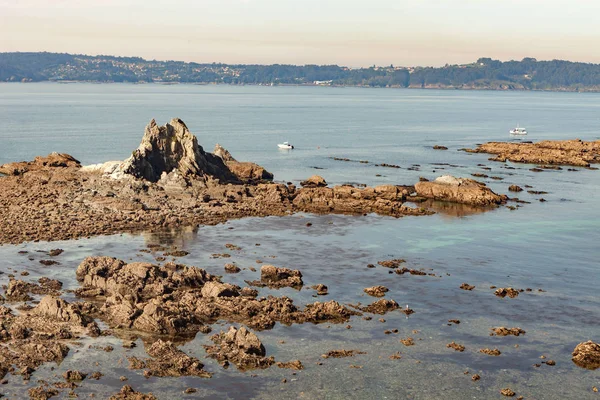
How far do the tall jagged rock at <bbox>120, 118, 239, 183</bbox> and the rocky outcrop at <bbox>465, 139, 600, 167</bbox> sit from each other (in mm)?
63912

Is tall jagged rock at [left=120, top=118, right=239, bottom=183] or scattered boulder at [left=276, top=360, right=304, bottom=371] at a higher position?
tall jagged rock at [left=120, top=118, right=239, bottom=183]

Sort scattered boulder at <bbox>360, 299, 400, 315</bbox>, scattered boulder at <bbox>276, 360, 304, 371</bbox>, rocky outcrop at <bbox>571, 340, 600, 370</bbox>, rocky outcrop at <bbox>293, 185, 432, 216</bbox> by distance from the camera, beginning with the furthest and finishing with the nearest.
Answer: rocky outcrop at <bbox>293, 185, 432, 216</bbox> < scattered boulder at <bbox>360, 299, 400, 315</bbox> < rocky outcrop at <bbox>571, 340, 600, 370</bbox> < scattered boulder at <bbox>276, 360, 304, 371</bbox>

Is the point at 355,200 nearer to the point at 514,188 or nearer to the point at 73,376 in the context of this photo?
the point at 514,188

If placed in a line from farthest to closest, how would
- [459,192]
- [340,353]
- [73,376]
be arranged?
[459,192]
[340,353]
[73,376]

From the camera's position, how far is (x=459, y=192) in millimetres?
89938

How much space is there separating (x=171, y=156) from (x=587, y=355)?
6090cm

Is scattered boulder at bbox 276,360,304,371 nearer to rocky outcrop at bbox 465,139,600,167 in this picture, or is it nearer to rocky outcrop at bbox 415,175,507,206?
rocky outcrop at bbox 415,175,507,206

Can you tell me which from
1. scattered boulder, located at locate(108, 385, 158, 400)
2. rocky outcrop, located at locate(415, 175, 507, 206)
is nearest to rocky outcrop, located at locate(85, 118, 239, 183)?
rocky outcrop, located at locate(415, 175, 507, 206)

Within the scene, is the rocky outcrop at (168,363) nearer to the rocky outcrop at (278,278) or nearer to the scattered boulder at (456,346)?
the rocky outcrop at (278,278)

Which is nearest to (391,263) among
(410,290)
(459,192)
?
(410,290)

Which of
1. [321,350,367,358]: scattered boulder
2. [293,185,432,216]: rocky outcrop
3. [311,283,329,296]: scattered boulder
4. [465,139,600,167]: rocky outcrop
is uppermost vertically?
[465,139,600,167]: rocky outcrop

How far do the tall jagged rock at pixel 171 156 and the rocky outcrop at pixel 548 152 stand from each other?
63.9m

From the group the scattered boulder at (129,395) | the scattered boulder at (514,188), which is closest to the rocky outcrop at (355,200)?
the scattered boulder at (514,188)

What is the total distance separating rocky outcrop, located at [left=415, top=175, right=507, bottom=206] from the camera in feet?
290
